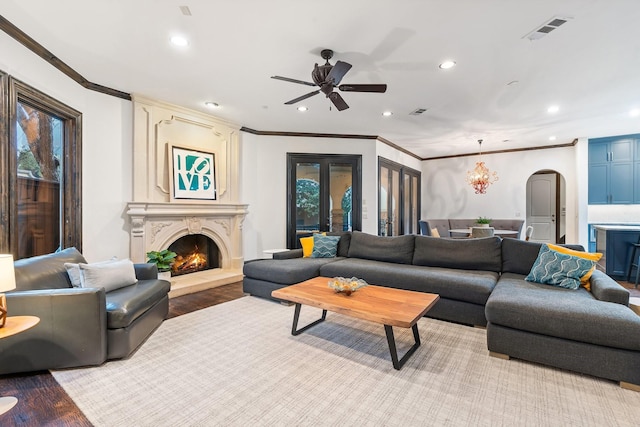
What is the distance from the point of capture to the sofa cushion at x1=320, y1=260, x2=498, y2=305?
10.1 ft

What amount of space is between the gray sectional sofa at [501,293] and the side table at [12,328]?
237 centimetres

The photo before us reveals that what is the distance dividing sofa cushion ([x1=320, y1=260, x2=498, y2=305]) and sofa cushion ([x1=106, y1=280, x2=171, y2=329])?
200 cm

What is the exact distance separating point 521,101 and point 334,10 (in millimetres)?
3502

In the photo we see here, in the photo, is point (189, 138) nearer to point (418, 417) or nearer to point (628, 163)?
point (418, 417)

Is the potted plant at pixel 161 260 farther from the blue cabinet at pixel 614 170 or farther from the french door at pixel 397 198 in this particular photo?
the blue cabinet at pixel 614 170

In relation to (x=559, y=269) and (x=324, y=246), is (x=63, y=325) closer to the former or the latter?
(x=324, y=246)

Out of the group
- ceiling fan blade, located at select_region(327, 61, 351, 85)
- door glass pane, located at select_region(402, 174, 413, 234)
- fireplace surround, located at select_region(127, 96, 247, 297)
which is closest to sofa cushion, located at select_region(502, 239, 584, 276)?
ceiling fan blade, located at select_region(327, 61, 351, 85)

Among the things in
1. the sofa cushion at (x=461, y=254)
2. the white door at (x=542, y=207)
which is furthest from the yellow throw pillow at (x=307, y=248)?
the white door at (x=542, y=207)

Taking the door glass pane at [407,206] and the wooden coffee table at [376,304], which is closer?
the wooden coffee table at [376,304]

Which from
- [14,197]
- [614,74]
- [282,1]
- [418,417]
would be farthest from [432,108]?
[14,197]

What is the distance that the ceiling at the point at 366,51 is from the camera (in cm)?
239

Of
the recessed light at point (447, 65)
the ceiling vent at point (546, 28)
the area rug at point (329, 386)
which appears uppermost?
the recessed light at point (447, 65)

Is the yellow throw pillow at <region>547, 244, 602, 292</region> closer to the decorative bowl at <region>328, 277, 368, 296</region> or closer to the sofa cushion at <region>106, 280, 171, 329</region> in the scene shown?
the decorative bowl at <region>328, 277, 368, 296</region>

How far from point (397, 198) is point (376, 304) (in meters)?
5.60
